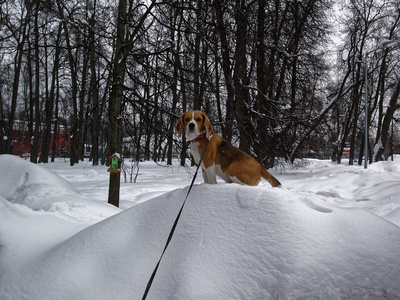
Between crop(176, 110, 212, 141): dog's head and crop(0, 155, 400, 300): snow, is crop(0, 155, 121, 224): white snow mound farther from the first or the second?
crop(176, 110, 212, 141): dog's head

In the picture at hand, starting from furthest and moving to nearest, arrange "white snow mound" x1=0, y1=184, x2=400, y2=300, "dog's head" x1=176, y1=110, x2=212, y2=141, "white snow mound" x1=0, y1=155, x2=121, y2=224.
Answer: "white snow mound" x1=0, y1=155, x2=121, y2=224, "dog's head" x1=176, y1=110, x2=212, y2=141, "white snow mound" x1=0, y1=184, x2=400, y2=300

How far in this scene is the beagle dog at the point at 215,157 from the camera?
2625 millimetres

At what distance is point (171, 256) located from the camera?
147cm

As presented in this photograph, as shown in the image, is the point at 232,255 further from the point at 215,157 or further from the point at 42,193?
the point at 42,193

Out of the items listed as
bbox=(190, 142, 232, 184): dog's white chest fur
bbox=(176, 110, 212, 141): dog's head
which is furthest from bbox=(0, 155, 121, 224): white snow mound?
bbox=(176, 110, 212, 141): dog's head

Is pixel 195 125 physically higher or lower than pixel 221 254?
higher

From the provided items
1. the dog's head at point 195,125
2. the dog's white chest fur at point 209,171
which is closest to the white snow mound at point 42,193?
the dog's white chest fur at point 209,171

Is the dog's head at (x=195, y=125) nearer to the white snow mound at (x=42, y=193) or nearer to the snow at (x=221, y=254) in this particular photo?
the snow at (x=221, y=254)

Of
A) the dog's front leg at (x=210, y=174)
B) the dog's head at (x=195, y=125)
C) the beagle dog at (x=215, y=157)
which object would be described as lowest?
the dog's front leg at (x=210, y=174)

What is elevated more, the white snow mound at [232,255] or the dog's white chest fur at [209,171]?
the dog's white chest fur at [209,171]

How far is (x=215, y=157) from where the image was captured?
2752 mm

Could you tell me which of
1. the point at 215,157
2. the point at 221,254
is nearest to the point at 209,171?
the point at 215,157

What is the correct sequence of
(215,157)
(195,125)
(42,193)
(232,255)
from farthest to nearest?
(42,193), (215,157), (195,125), (232,255)

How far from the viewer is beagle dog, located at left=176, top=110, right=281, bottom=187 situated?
2625 millimetres
